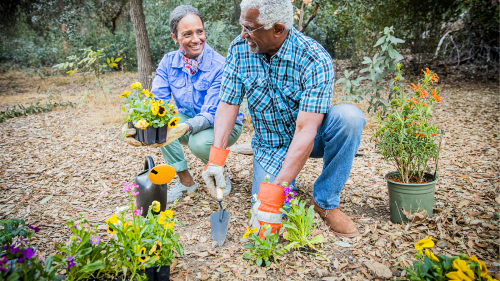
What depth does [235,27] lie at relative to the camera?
650 centimetres

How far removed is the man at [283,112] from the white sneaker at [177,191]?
1.89 ft

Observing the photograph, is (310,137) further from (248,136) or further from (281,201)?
(248,136)

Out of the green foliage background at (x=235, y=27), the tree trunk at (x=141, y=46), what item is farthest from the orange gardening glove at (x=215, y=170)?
the green foliage background at (x=235, y=27)

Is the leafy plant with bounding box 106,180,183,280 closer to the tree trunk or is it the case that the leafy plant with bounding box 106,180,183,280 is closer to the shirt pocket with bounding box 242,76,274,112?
the shirt pocket with bounding box 242,76,274,112

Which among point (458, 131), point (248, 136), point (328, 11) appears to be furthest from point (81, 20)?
point (458, 131)

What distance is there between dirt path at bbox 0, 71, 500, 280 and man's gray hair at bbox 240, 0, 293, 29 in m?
1.19

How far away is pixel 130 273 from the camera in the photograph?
1.30 meters

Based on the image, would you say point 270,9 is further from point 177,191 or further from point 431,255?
point 177,191

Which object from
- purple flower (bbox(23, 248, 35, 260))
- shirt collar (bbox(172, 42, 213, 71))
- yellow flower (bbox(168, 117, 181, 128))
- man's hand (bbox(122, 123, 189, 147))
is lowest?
purple flower (bbox(23, 248, 35, 260))

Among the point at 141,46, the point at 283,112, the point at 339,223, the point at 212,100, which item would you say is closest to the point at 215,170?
the point at 283,112

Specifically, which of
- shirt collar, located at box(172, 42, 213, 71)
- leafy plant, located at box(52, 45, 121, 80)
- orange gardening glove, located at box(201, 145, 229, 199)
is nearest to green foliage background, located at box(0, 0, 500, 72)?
leafy plant, located at box(52, 45, 121, 80)

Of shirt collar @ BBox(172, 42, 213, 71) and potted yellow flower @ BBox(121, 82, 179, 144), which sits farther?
shirt collar @ BBox(172, 42, 213, 71)

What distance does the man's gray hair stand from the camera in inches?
60.6

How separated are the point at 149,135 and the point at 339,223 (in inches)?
47.4
